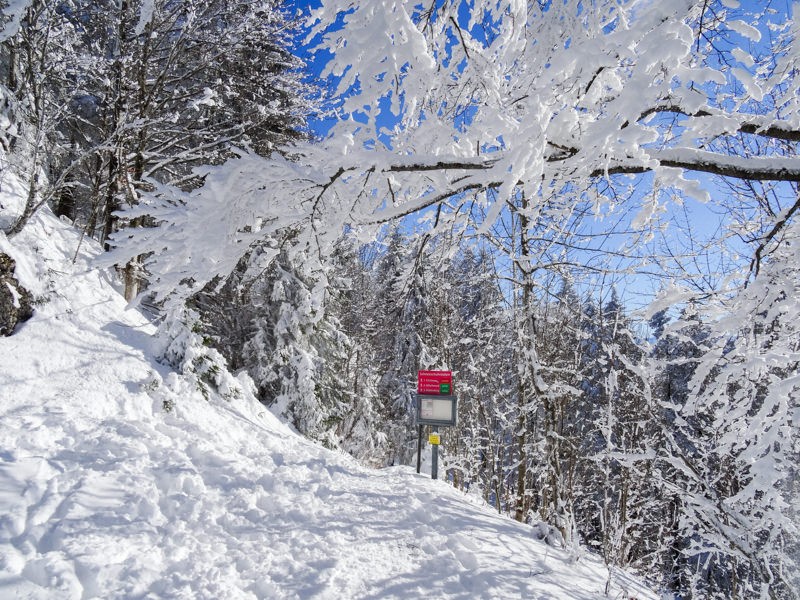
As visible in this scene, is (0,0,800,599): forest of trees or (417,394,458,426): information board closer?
(0,0,800,599): forest of trees

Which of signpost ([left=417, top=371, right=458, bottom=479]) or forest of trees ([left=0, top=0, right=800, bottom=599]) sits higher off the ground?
forest of trees ([left=0, top=0, right=800, bottom=599])

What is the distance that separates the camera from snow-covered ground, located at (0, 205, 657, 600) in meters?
2.73

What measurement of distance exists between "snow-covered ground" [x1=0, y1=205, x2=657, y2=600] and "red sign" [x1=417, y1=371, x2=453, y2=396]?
2.10 metres

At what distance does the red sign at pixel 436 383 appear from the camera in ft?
26.1

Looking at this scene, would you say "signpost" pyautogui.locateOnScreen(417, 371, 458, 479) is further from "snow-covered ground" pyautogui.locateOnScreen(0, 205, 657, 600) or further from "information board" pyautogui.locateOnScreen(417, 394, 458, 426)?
"snow-covered ground" pyautogui.locateOnScreen(0, 205, 657, 600)

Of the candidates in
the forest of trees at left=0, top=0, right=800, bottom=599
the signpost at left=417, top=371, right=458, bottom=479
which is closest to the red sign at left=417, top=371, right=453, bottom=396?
the signpost at left=417, top=371, right=458, bottom=479

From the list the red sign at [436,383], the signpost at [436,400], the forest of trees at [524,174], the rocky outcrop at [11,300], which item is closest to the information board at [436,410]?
the signpost at [436,400]

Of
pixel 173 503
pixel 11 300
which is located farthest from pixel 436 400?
pixel 11 300

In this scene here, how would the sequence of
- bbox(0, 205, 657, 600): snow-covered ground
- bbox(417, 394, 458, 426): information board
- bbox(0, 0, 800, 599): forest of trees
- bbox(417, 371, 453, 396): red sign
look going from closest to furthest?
bbox(0, 0, 800, 599): forest of trees < bbox(0, 205, 657, 600): snow-covered ground < bbox(417, 394, 458, 426): information board < bbox(417, 371, 453, 396): red sign

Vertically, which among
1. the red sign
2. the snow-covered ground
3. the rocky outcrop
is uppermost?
the rocky outcrop

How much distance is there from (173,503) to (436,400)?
16.8 feet

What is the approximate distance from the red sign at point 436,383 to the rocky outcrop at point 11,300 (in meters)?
5.84

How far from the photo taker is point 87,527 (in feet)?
9.38

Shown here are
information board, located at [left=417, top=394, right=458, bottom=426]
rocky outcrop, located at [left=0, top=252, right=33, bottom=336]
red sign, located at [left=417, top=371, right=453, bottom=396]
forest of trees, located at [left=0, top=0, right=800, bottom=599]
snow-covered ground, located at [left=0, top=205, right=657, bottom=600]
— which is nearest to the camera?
forest of trees, located at [left=0, top=0, right=800, bottom=599]
